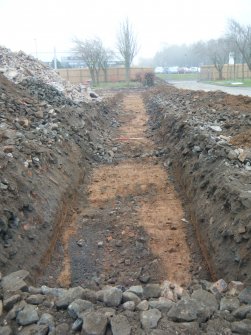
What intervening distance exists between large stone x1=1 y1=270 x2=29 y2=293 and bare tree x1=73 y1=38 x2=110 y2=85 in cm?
4811

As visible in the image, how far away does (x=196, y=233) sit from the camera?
578cm

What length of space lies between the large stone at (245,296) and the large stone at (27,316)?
1.98m

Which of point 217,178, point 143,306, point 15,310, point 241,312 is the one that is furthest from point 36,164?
point 241,312

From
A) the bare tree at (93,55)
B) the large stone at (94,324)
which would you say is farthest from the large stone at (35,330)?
the bare tree at (93,55)

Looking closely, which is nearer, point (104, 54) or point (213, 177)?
point (213, 177)

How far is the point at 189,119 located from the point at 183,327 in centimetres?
789

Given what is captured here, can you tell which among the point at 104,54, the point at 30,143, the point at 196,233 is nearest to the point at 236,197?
the point at 196,233

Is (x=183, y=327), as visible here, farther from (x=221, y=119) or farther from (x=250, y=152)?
(x=221, y=119)

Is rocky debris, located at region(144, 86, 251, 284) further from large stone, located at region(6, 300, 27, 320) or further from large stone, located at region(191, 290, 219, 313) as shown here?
large stone, located at region(6, 300, 27, 320)

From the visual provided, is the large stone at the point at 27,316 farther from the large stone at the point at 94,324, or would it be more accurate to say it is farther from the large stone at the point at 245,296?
the large stone at the point at 245,296

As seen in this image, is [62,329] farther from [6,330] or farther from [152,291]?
[152,291]

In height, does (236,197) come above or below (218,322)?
above

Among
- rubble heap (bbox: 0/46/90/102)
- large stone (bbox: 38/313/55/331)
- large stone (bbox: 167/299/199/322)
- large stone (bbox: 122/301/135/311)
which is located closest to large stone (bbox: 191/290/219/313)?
large stone (bbox: 167/299/199/322)

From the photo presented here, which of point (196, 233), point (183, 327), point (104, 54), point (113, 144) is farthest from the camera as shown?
point (104, 54)
